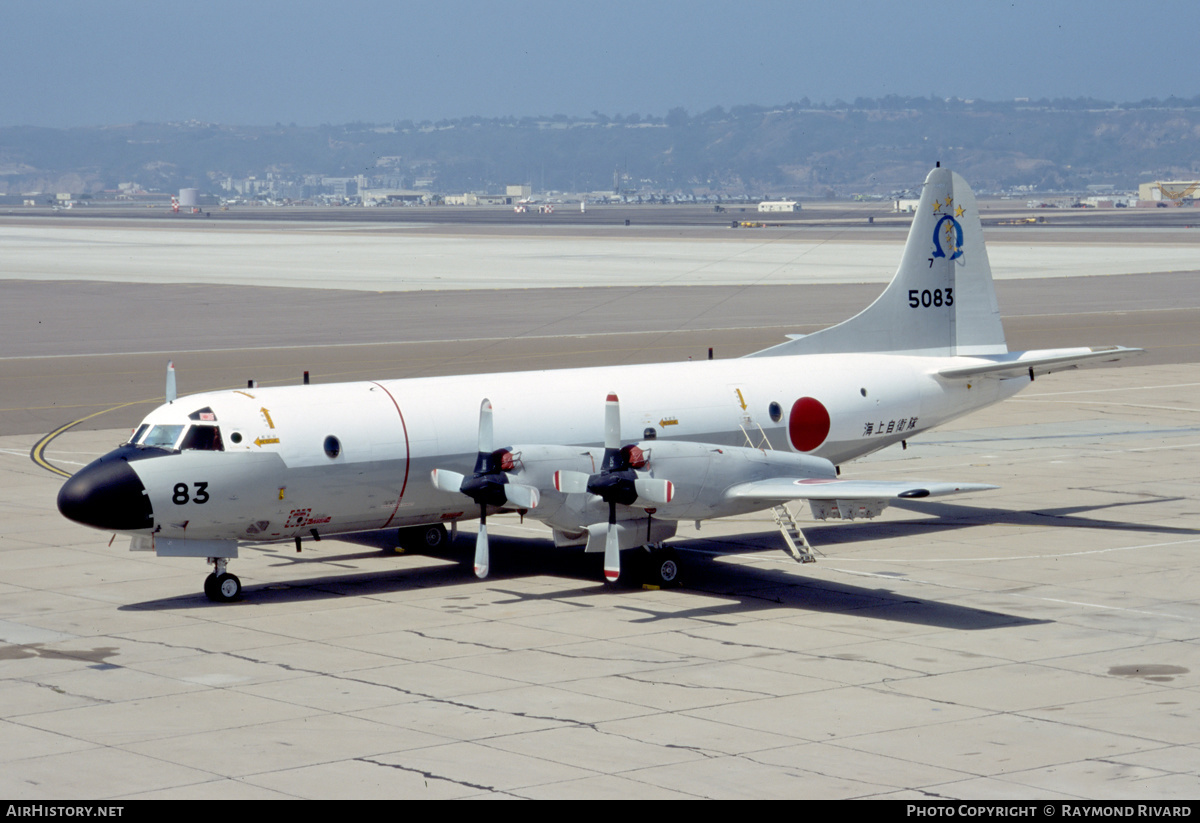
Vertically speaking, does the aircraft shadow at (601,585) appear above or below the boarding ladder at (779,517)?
below

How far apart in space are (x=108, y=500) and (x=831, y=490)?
11444 mm

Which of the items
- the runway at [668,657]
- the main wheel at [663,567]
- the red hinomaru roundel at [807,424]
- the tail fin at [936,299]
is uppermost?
the tail fin at [936,299]

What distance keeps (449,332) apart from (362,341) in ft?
16.7

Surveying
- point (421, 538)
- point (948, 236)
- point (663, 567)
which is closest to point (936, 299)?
point (948, 236)

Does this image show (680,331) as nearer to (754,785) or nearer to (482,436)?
(482,436)

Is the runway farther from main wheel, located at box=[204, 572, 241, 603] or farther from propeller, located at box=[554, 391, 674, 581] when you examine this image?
propeller, located at box=[554, 391, 674, 581]

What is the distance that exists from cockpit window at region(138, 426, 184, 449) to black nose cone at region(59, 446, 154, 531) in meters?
0.79

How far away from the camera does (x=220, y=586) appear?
79.9 feet

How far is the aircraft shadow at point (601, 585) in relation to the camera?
23625 mm

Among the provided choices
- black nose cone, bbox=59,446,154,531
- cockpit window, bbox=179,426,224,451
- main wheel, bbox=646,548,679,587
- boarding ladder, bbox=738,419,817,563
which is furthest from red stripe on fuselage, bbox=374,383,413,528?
boarding ladder, bbox=738,419,817,563

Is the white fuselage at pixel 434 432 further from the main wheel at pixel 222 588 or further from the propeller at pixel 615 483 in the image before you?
the main wheel at pixel 222 588

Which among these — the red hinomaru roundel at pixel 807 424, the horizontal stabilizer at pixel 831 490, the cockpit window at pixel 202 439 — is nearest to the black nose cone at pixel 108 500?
the cockpit window at pixel 202 439

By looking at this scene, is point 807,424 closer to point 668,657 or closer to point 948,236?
point 948,236

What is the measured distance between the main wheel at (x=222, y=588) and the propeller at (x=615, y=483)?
560 cm
